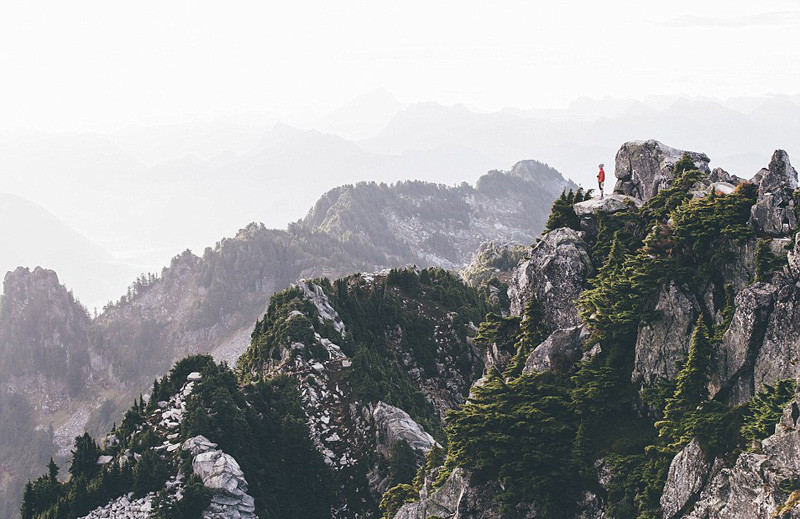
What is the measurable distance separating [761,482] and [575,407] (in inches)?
375

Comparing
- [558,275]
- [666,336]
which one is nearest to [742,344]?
[666,336]

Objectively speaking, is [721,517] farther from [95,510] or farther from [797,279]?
[95,510]

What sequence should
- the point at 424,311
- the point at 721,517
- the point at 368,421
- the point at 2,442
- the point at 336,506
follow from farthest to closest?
the point at 2,442, the point at 424,311, the point at 368,421, the point at 336,506, the point at 721,517

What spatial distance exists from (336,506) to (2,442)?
186093 millimetres

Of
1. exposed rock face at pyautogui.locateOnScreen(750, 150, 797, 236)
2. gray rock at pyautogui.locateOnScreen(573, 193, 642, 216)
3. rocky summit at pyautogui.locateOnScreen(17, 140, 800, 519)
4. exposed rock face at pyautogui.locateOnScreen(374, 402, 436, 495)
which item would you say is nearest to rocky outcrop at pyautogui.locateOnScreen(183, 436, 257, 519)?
rocky summit at pyautogui.locateOnScreen(17, 140, 800, 519)

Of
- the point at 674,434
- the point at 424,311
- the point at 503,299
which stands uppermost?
the point at 674,434

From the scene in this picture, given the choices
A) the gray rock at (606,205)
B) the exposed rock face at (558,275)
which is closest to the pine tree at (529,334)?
the exposed rock face at (558,275)

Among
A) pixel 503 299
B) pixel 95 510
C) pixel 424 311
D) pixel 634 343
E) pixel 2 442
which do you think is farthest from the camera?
pixel 2 442

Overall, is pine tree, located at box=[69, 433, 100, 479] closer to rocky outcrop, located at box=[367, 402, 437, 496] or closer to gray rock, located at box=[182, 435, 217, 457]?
gray rock, located at box=[182, 435, 217, 457]

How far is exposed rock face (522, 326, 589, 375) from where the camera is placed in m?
33.1

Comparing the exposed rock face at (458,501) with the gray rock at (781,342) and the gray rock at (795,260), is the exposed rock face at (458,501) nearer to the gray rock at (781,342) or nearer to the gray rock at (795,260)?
the gray rock at (781,342)

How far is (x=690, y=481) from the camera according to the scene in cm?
2431

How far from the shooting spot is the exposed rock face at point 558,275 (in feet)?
119

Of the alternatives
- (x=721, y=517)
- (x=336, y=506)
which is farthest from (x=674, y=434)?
(x=336, y=506)
